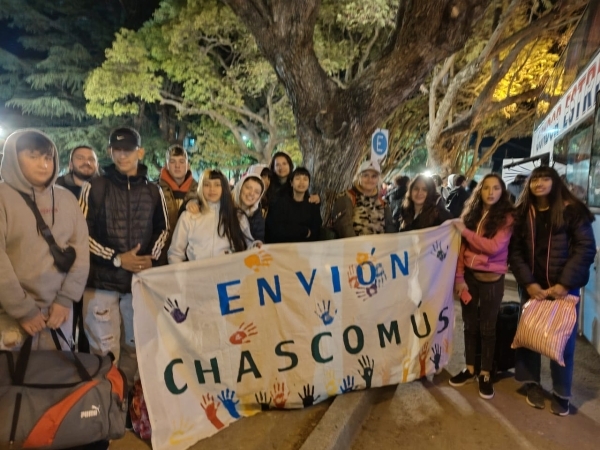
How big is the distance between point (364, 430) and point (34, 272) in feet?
8.33

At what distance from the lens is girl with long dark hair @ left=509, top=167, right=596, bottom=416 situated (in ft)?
11.3

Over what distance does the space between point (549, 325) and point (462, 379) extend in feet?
3.16

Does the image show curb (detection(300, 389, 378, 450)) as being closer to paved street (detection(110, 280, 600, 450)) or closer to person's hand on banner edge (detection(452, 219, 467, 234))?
paved street (detection(110, 280, 600, 450))

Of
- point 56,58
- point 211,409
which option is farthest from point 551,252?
point 56,58

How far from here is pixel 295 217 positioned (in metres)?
4.28

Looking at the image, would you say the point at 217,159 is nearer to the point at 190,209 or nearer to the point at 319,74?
the point at 319,74

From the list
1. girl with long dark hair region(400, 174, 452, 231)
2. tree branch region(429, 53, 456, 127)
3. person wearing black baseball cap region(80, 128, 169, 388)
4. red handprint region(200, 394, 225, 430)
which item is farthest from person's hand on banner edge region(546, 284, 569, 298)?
tree branch region(429, 53, 456, 127)

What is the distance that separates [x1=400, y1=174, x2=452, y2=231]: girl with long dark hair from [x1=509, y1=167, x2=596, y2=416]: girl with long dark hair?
0.80 metres

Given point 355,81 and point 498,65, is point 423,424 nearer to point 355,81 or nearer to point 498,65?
point 355,81

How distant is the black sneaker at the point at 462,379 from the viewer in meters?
4.00

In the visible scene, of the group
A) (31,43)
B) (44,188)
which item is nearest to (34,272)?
(44,188)

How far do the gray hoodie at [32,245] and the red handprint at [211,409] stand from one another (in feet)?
3.62

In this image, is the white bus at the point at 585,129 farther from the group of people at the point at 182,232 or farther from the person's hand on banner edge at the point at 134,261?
the person's hand on banner edge at the point at 134,261

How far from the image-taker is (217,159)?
19.6 metres
